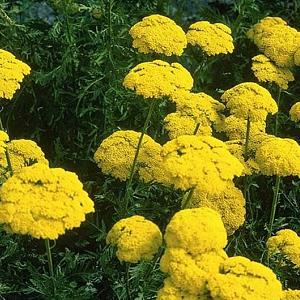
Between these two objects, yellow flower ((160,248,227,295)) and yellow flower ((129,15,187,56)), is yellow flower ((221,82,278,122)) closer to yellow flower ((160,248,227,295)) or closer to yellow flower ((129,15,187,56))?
yellow flower ((129,15,187,56))

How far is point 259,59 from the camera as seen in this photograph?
6270mm

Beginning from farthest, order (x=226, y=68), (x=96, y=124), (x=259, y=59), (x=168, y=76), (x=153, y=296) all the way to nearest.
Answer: (x=226, y=68) → (x=96, y=124) → (x=259, y=59) → (x=168, y=76) → (x=153, y=296)

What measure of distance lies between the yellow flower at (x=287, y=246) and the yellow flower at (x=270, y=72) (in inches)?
58.6

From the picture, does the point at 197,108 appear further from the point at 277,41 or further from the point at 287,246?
the point at 277,41

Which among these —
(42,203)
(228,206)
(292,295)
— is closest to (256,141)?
(228,206)

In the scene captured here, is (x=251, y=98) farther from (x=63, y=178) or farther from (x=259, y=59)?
(x=63, y=178)

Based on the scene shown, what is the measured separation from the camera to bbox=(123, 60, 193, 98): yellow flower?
192 inches

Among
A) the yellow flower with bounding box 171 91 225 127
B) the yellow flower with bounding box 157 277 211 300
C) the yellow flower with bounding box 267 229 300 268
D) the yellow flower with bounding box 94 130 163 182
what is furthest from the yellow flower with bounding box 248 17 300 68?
the yellow flower with bounding box 157 277 211 300

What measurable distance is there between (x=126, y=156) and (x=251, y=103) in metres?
0.87

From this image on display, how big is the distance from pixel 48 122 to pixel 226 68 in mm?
1833

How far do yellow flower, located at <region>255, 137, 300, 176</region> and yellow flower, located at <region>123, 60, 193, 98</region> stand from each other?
0.67 m

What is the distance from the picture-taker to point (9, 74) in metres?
5.02

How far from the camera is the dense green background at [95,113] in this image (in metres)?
5.15

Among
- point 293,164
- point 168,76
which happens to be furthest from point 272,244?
point 168,76
